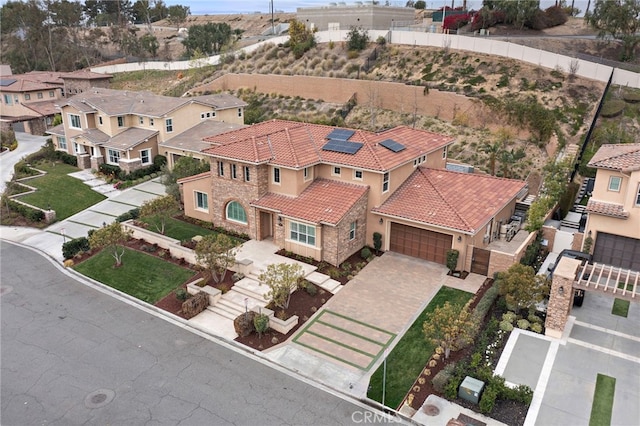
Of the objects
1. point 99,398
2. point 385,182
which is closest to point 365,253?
point 385,182

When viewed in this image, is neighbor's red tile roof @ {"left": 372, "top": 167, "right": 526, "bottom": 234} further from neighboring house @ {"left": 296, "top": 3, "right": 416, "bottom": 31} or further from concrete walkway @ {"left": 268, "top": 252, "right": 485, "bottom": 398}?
neighboring house @ {"left": 296, "top": 3, "right": 416, "bottom": 31}

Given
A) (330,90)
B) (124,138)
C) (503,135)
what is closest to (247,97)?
(330,90)

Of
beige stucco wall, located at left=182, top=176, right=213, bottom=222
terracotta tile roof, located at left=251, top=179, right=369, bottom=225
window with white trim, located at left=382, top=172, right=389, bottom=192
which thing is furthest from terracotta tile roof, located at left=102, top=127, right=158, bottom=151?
window with white trim, located at left=382, top=172, right=389, bottom=192

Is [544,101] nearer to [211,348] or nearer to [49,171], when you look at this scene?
[211,348]

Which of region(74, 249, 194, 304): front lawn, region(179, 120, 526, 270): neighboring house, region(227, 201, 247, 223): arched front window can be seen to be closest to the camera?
region(74, 249, 194, 304): front lawn

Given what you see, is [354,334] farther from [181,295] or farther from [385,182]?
[385,182]

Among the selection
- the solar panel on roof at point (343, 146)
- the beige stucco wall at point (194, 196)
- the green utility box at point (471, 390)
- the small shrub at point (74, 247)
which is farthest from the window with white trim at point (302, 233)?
the small shrub at point (74, 247)
